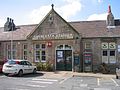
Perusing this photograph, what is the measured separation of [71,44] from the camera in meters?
26.4

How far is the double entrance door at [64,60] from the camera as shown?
26.6 meters

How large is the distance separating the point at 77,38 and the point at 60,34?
2098 millimetres

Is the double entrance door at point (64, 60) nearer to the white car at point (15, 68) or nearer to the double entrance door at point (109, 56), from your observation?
the double entrance door at point (109, 56)

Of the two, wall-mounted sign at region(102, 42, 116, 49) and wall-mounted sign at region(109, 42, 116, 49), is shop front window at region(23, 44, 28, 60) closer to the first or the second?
wall-mounted sign at region(102, 42, 116, 49)

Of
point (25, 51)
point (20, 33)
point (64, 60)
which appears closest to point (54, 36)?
point (64, 60)

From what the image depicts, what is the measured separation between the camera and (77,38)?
26.1 meters

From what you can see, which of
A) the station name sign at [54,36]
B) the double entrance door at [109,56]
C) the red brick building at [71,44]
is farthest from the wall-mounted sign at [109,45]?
the station name sign at [54,36]

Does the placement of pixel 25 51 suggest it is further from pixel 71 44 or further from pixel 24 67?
pixel 24 67

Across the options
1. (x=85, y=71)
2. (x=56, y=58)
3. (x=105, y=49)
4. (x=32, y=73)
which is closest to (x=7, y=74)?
(x=32, y=73)

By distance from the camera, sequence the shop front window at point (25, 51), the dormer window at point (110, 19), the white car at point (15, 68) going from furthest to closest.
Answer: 1. the shop front window at point (25, 51)
2. the dormer window at point (110, 19)
3. the white car at point (15, 68)

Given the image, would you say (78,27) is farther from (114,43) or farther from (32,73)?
(32,73)

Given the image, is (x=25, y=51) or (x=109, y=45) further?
(x=25, y=51)

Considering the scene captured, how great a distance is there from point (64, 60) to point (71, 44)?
1990 mm

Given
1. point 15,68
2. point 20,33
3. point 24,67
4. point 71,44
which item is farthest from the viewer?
point 20,33
